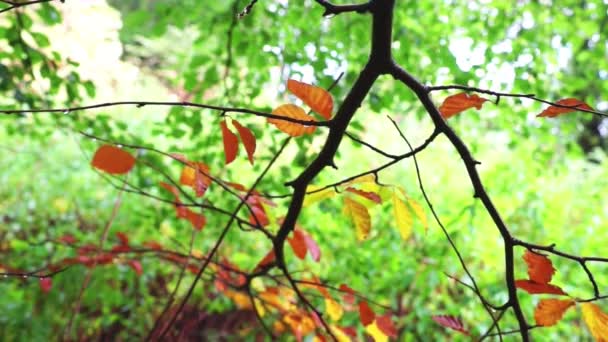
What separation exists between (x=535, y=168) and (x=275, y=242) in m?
1.24

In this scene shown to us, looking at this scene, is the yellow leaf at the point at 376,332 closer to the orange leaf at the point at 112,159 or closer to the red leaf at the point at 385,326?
the red leaf at the point at 385,326

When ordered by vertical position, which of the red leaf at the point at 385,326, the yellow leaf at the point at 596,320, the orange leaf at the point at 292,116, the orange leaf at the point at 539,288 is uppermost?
the yellow leaf at the point at 596,320

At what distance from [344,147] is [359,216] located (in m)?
2.11

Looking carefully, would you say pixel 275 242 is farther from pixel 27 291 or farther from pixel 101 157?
pixel 27 291

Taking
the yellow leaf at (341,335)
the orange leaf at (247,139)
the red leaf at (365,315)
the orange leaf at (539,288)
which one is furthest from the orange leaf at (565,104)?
the yellow leaf at (341,335)

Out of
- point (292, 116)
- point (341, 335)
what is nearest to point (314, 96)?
point (292, 116)

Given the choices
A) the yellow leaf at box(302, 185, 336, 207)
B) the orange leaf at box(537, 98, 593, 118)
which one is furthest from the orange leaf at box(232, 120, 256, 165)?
the orange leaf at box(537, 98, 593, 118)

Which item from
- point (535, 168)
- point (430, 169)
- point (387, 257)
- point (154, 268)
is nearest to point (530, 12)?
point (535, 168)

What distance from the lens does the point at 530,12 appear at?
1.51 metres

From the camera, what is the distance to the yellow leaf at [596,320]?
0.48 metres

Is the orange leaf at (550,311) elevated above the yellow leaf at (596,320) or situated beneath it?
situated beneath

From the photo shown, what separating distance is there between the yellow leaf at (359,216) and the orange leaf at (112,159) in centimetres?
30

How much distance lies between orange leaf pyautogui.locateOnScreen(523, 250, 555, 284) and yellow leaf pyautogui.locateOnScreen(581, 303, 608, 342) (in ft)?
0.14

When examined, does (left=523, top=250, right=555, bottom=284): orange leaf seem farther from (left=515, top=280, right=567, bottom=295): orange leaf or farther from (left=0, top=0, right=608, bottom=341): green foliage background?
(left=0, top=0, right=608, bottom=341): green foliage background
